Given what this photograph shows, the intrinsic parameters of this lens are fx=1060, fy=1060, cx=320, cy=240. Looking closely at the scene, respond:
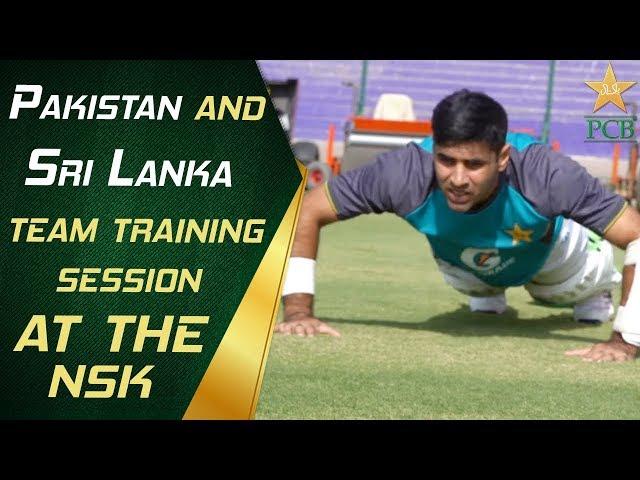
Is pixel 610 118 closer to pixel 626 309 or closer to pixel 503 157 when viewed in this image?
pixel 503 157

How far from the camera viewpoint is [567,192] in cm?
463

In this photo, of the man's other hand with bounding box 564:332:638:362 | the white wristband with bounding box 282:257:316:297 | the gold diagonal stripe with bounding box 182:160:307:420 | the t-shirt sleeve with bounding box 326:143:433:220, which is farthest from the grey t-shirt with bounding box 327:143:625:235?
the gold diagonal stripe with bounding box 182:160:307:420

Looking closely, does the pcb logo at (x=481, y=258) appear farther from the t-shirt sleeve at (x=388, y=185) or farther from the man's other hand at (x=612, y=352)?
the man's other hand at (x=612, y=352)

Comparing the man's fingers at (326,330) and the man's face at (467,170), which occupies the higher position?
the man's face at (467,170)

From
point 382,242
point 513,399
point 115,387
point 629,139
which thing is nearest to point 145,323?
point 115,387

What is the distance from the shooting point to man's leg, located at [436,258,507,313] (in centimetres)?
541

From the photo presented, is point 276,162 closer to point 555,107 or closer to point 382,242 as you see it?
point 382,242

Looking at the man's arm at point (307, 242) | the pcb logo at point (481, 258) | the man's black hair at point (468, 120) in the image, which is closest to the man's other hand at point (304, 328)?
the man's arm at point (307, 242)

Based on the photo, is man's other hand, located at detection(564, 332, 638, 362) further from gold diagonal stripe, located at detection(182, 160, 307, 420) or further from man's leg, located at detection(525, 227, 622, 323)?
gold diagonal stripe, located at detection(182, 160, 307, 420)

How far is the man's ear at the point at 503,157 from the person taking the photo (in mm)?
4566

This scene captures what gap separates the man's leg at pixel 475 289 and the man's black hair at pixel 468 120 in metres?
1.08

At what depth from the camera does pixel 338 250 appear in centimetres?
912

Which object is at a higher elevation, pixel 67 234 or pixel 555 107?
pixel 555 107
